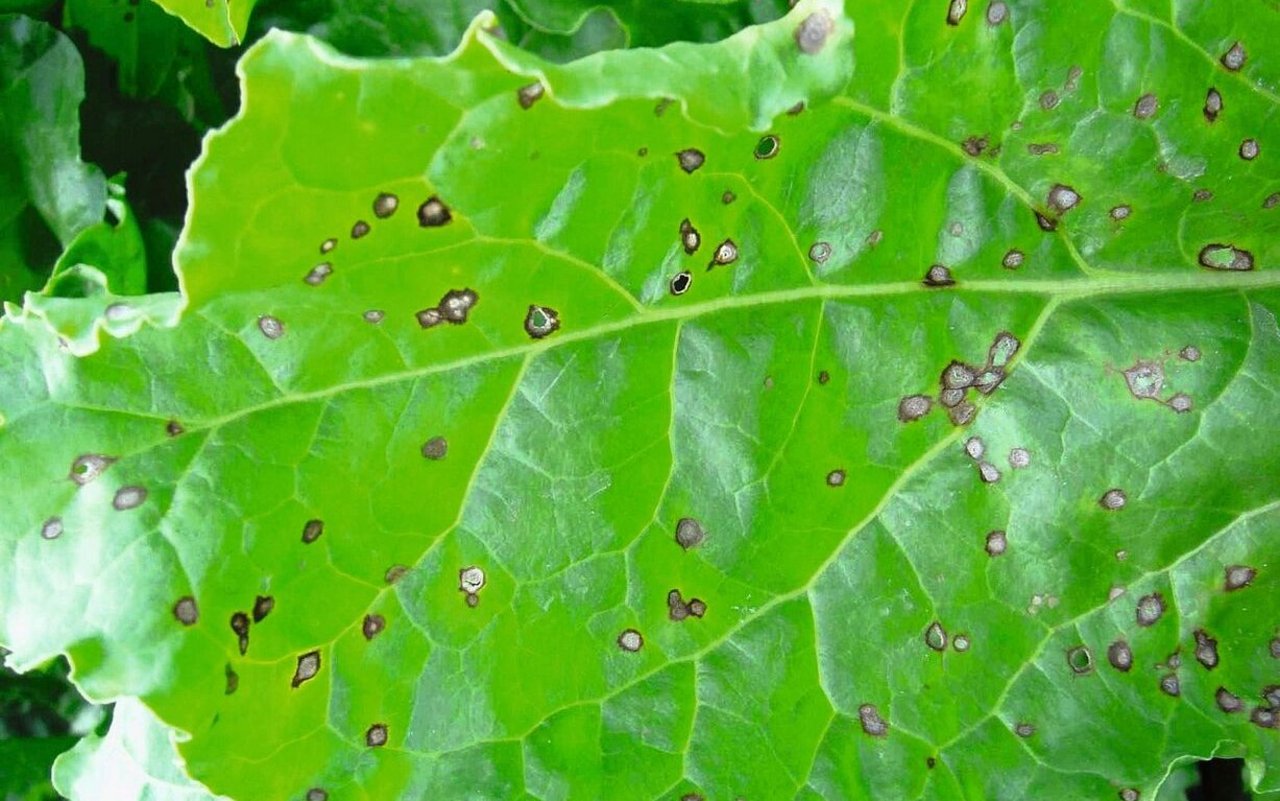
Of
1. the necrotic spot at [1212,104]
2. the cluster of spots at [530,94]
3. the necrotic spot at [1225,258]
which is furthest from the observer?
the necrotic spot at [1225,258]

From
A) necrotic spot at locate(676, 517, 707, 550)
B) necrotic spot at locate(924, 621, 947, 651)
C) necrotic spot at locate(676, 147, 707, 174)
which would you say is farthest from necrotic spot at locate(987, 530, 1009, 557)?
necrotic spot at locate(676, 147, 707, 174)

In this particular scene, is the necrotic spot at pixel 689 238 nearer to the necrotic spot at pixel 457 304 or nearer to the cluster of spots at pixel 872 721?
the necrotic spot at pixel 457 304

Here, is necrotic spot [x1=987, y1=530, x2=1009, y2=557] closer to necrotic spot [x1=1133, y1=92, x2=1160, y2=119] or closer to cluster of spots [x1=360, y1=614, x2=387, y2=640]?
necrotic spot [x1=1133, y1=92, x2=1160, y2=119]

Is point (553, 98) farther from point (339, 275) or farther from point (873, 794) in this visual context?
point (873, 794)

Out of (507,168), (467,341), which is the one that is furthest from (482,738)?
(507,168)

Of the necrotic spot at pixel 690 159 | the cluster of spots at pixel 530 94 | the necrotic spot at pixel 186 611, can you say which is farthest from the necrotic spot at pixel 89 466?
the necrotic spot at pixel 690 159
